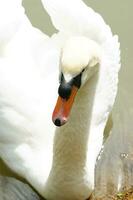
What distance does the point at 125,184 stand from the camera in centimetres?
424

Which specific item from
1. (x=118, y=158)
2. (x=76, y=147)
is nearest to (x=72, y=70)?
(x=76, y=147)

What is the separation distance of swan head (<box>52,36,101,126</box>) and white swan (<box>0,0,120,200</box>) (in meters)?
0.08

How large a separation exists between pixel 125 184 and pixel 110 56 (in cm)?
92

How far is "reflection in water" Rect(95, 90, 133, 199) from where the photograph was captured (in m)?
4.22

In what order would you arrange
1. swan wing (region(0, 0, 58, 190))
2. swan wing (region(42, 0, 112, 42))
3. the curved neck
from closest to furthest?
the curved neck < swan wing (region(0, 0, 58, 190)) < swan wing (region(42, 0, 112, 42))

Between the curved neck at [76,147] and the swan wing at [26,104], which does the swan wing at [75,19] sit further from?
the curved neck at [76,147]

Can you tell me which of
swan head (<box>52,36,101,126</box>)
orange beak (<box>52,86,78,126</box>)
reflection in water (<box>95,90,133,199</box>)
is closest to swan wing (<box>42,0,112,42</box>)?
reflection in water (<box>95,90,133,199</box>)

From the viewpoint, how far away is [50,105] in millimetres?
4039

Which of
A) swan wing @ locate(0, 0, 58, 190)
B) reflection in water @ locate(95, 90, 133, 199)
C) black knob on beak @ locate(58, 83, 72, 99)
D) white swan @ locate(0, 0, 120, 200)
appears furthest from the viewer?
reflection in water @ locate(95, 90, 133, 199)

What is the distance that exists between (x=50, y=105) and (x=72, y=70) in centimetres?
112

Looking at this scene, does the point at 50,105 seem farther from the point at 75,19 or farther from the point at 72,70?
the point at 72,70

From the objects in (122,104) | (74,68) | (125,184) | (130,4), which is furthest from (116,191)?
(130,4)

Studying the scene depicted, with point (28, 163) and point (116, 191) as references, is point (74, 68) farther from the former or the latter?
point (116, 191)

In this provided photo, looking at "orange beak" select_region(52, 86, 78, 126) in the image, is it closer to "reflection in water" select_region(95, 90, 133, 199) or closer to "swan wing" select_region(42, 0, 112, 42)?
"swan wing" select_region(42, 0, 112, 42)
